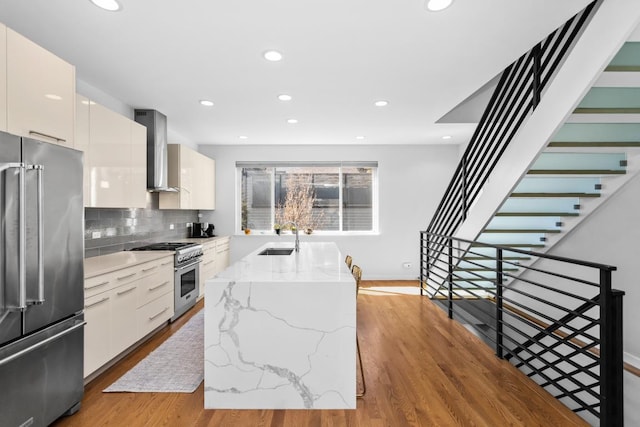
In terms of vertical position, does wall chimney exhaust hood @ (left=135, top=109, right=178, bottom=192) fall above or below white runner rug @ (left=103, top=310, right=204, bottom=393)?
above

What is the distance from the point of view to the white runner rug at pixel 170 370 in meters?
2.53

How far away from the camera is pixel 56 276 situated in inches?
79.4

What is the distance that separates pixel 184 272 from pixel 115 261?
1.11 metres

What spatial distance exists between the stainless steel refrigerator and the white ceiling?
96cm

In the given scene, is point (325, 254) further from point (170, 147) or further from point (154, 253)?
point (170, 147)

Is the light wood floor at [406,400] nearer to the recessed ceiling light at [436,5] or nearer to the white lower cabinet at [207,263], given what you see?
the white lower cabinet at [207,263]

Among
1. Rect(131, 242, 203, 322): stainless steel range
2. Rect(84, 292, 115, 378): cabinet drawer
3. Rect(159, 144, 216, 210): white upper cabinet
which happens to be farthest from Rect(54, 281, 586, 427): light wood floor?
Rect(159, 144, 216, 210): white upper cabinet

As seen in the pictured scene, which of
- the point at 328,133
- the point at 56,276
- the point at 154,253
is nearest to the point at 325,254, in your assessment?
the point at 154,253

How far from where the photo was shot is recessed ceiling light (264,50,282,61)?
2678 millimetres

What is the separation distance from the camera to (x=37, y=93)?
2.04m

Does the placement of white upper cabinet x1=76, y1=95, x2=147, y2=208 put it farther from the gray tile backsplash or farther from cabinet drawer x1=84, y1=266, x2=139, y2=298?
cabinet drawer x1=84, y1=266, x2=139, y2=298

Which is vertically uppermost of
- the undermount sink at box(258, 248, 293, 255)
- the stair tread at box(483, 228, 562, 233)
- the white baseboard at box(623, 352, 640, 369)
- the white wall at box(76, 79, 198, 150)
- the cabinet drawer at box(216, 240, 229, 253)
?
the white wall at box(76, 79, 198, 150)

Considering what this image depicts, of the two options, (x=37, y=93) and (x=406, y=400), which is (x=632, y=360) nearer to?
(x=406, y=400)

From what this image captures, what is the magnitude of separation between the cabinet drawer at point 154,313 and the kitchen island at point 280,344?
1338mm
